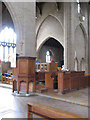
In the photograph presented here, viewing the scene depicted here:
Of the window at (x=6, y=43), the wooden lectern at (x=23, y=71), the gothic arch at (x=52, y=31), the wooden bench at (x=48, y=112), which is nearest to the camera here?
the wooden bench at (x=48, y=112)

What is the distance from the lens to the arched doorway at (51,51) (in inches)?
892

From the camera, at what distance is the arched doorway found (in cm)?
2266

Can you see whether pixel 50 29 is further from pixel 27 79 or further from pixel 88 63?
pixel 27 79

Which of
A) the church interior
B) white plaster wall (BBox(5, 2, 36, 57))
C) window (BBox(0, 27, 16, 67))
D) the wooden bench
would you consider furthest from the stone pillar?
the wooden bench

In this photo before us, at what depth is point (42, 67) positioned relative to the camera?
9484mm

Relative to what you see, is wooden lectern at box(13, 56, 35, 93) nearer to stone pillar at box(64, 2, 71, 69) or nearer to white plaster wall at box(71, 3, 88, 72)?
stone pillar at box(64, 2, 71, 69)

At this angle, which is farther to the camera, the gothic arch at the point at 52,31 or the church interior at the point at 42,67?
the gothic arch at the point at 52,31

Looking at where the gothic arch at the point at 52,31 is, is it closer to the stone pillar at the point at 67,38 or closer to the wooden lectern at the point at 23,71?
the stone pillar at the point at 67,38

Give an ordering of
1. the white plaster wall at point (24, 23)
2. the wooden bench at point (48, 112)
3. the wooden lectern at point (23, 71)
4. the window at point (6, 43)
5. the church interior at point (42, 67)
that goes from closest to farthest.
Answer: the wooden bench at point (48, 112) < the church interior at point (42, 67) < the wooden lectern at point (23, 71) < the white plaster wall at point (24, 23) < the window at point (6, 43)

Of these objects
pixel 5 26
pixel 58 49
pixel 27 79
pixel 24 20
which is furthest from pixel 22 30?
pixel 58 49

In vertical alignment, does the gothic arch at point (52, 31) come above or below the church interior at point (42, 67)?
above

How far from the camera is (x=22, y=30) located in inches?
307

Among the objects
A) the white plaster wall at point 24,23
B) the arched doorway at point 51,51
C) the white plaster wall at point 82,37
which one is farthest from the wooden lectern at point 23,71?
the arched doorway at point 51,51

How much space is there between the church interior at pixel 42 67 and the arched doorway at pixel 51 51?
17 cm
